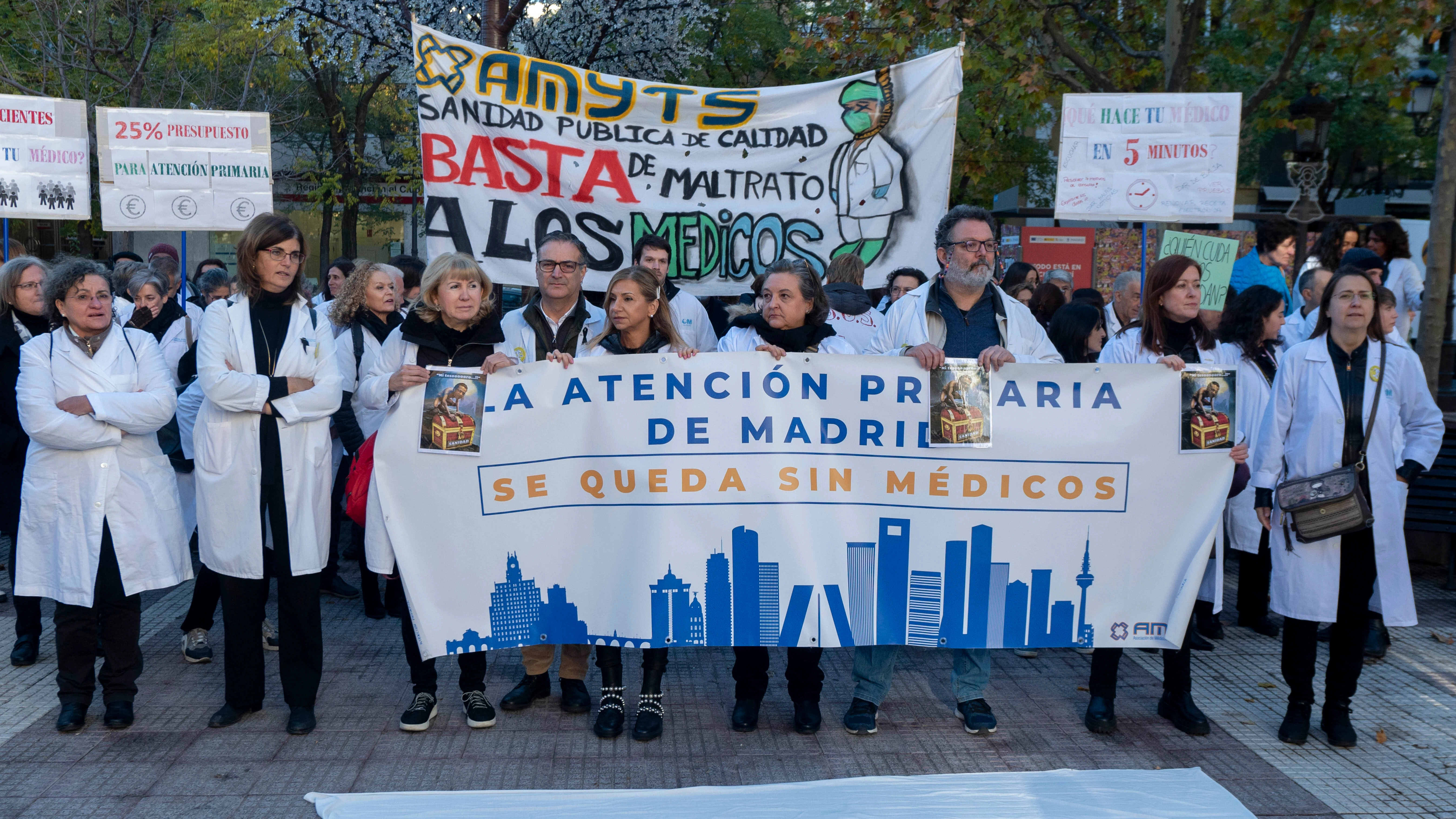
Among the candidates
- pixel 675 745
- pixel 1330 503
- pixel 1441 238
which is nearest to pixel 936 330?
pixel 1330 503

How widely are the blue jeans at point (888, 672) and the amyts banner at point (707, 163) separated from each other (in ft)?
8.24

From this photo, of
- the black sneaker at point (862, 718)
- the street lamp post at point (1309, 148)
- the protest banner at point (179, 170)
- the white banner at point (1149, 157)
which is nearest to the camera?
the black sneaker at point (862, 718)

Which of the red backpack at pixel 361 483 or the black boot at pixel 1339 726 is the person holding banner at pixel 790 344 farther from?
the black boot at pixel 1339 726

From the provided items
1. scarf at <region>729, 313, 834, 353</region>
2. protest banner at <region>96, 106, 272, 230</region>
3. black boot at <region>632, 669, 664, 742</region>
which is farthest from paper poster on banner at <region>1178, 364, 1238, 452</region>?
protest banner at <region>96, 106, 272, 230</region>

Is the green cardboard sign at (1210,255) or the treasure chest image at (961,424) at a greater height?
the green cardboard sign at (1210,255)

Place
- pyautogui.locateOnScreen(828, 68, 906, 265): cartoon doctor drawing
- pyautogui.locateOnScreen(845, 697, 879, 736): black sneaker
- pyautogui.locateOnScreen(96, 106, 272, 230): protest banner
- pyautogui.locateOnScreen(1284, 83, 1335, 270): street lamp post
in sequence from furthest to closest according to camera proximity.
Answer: pyautogui.locateOnScreen(1284, 83, 1335, 270): street lamp post, pyautogui.locateOnScreen(96, 106, 272, 230): protest banner, pyautogui.locateOnScreen(828, 68, 906, 265): cartoon doctor drawing, pyautogui.locateOnScreen(845, 697, 879, 736): black sneaker

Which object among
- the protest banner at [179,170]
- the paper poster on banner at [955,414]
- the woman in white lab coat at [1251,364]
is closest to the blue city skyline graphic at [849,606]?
the paper poster on banner at [955,414]

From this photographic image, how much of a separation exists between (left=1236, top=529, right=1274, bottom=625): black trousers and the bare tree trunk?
2471mm

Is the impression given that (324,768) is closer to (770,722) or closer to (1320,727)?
(770,722)

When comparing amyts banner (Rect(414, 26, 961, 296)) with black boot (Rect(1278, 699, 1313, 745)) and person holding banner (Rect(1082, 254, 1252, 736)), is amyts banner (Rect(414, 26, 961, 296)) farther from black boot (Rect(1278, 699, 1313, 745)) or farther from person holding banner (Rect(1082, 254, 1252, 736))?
black boot (Rect(1278, 699, 1313, 745))

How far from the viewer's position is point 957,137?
1995 cm

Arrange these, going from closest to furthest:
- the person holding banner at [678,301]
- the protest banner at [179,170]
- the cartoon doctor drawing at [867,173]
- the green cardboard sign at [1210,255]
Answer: the person holding banner at [678,301] → the cartoon doctor drawing at [867,173] → the green cardboard sign at [1210,255] → the protest banner at [179,170]

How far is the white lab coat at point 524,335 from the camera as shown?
5086mm

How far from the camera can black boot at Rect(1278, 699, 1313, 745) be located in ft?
15.6
